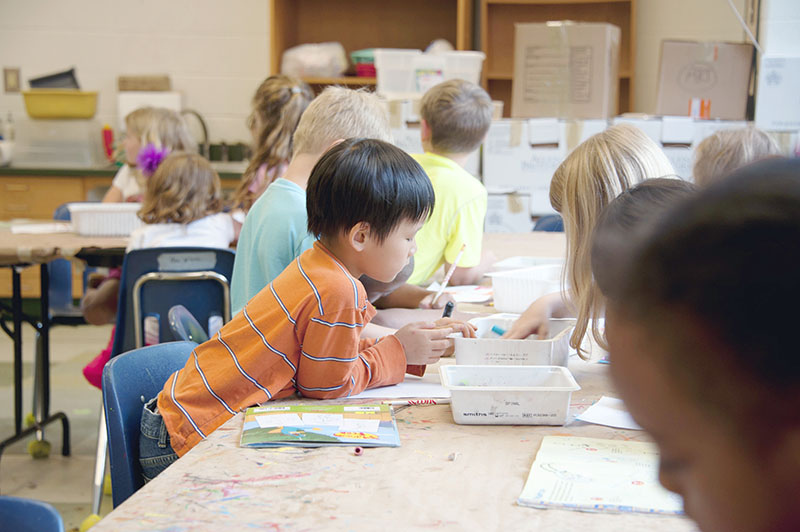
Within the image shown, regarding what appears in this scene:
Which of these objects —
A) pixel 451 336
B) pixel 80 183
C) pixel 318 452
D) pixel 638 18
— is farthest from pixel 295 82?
pixel 638 18

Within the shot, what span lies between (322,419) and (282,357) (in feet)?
0.48

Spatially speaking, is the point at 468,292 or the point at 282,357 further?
the point at 468,292

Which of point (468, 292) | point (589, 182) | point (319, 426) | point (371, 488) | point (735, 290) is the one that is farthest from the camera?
point (468, 292)

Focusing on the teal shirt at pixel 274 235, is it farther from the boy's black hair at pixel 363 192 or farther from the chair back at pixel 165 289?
the chair back at pixel 165 289

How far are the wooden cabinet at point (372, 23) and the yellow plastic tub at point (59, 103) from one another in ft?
4.02

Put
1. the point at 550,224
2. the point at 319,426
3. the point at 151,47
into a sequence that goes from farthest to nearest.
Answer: the point at 151,47, the point at 550,224, the point at 319,426

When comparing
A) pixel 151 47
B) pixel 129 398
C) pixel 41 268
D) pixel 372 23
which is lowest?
pixel 41 268

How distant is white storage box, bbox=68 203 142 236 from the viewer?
9.40ft

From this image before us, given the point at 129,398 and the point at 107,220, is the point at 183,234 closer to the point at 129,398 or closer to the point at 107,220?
the point at 107,220

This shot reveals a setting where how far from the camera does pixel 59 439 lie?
2934 millimetres

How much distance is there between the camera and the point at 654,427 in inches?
11.6

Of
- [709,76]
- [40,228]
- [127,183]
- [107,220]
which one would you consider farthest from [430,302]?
[709,76]

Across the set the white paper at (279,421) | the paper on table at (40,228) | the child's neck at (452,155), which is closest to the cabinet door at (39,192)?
the paper on table at (40,228)

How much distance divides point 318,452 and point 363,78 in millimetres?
3961
